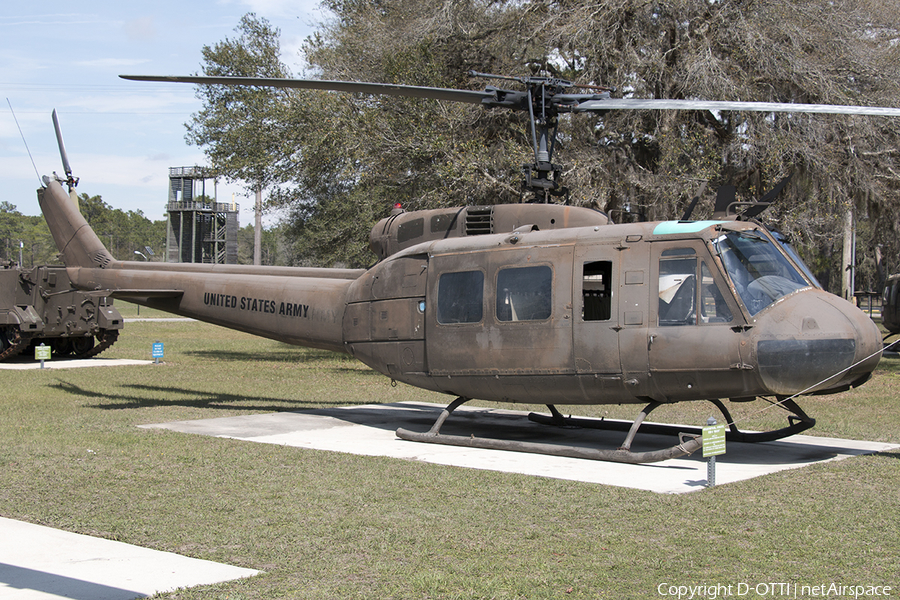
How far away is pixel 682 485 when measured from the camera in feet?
25.3

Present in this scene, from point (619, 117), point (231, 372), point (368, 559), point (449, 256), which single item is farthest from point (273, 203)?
point (368, 559)

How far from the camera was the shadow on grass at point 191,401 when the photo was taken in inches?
521

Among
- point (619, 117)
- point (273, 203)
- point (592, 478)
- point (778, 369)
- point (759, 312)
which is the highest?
point (619, 117)

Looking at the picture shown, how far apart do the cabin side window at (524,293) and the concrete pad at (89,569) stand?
5003mm

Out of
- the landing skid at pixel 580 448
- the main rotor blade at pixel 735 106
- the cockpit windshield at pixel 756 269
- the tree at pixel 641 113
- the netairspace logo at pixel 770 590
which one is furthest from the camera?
the tree at pixel 641 113

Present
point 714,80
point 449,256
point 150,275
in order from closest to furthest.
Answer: point 449,256
point 150,275
point 714,80

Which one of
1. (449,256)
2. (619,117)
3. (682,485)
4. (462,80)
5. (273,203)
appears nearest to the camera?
(682,485)

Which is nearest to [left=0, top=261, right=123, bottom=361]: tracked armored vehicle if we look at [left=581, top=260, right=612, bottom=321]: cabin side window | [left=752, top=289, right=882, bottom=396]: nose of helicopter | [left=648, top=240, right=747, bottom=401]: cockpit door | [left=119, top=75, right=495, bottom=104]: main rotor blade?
[left=119, top=75, right=495, bottom=104]: main rotor blade

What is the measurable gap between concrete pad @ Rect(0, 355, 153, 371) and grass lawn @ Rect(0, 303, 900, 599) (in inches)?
368

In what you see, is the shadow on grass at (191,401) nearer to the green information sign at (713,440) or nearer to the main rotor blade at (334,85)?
the main rotor blade at (334,85)

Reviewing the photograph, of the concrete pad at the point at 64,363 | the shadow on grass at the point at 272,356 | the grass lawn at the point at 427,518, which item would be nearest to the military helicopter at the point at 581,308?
the grass lawn at the point at 427,518

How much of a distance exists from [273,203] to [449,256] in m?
15.2

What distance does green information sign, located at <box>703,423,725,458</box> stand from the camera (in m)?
7.37

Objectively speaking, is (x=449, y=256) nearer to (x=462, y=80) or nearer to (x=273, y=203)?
(x=462, y=80)
